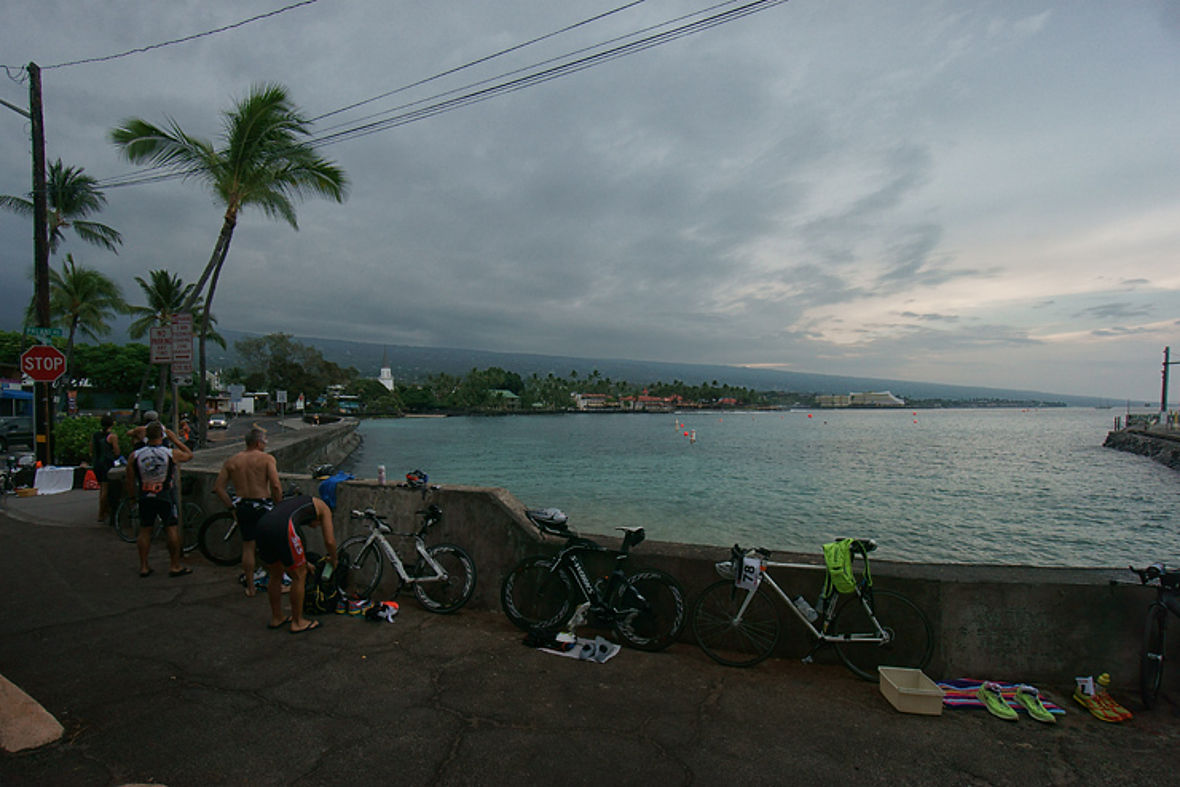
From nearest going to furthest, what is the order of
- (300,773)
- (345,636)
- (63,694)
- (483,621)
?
1. (300,773)
2. (63,694)
3. (345,636)
4. (483,621)

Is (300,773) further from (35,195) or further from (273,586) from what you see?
(35,195)

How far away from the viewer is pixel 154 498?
6.74 m

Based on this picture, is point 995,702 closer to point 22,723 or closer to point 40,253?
point 22,723

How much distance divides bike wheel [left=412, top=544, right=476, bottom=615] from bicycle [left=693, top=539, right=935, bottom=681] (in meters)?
2.24

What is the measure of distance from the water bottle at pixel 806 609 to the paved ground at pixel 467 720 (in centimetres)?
41

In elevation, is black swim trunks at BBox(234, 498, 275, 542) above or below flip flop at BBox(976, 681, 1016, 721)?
above

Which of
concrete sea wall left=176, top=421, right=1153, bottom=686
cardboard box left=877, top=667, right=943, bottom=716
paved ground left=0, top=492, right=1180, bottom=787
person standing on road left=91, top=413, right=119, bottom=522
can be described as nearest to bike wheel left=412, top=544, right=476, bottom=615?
paved ground left=0, top=492, right=1180, bottom=787

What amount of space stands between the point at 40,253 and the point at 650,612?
17.1 m

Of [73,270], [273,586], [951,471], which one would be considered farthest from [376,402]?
[273,586]

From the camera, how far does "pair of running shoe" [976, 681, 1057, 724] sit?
373 cm

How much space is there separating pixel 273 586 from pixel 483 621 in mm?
1862

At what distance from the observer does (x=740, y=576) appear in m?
4.49

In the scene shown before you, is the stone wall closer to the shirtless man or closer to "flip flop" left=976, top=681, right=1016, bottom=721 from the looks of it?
"flip flop" left=976, top=681, right=1016, bottom=721

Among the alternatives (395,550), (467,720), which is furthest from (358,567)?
(467,720)
